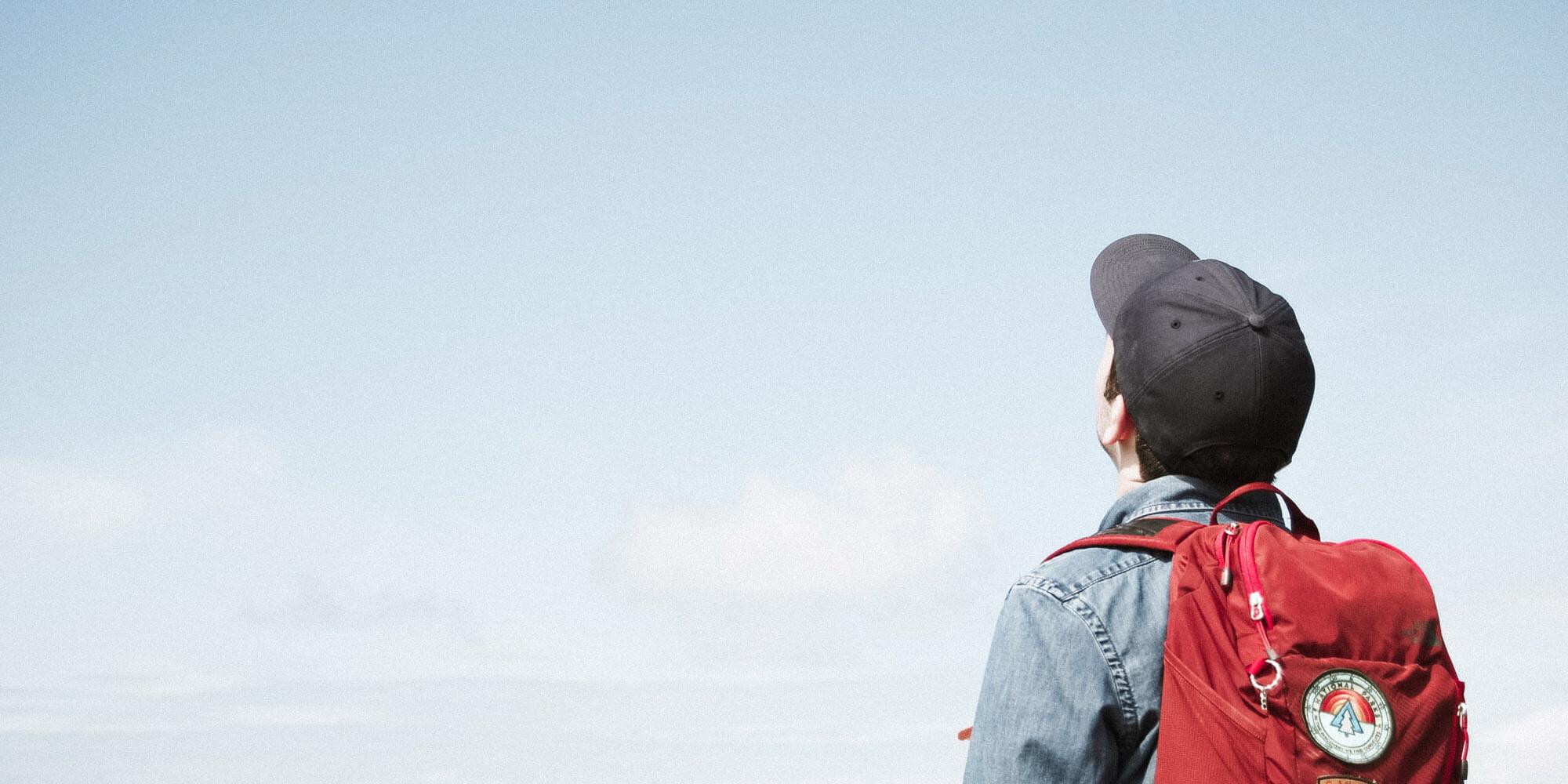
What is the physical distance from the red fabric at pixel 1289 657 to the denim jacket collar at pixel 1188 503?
235 millimetres

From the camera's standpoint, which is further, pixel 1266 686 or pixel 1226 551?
pixel 1226 551

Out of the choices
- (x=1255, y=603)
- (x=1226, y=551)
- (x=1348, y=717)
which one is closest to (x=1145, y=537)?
(x=1226, y=551)

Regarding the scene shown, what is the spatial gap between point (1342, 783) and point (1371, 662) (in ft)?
0.89

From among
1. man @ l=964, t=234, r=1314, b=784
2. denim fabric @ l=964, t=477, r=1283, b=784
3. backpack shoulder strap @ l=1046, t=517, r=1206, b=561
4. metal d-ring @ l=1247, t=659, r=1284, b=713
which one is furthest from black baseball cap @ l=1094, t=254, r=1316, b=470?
metal d-ring @ l=1247, t=659, r=1284, b=713

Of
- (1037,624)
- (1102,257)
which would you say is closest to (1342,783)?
(1037,624)

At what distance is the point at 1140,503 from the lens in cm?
345

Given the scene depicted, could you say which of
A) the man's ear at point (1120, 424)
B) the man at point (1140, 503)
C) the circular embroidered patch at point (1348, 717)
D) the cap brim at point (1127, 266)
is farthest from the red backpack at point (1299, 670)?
the cap brim at point (1127, 266)

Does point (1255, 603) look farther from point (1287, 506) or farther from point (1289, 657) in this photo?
point (1287, 506)

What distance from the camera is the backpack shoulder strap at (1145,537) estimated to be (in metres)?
3.20

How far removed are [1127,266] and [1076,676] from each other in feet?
5.49

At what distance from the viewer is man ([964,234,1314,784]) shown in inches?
119

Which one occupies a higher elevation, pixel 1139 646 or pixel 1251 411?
pixel 1251 411

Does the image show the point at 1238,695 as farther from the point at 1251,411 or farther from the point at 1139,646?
the point at 1251,411

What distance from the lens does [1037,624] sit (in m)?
3.09
